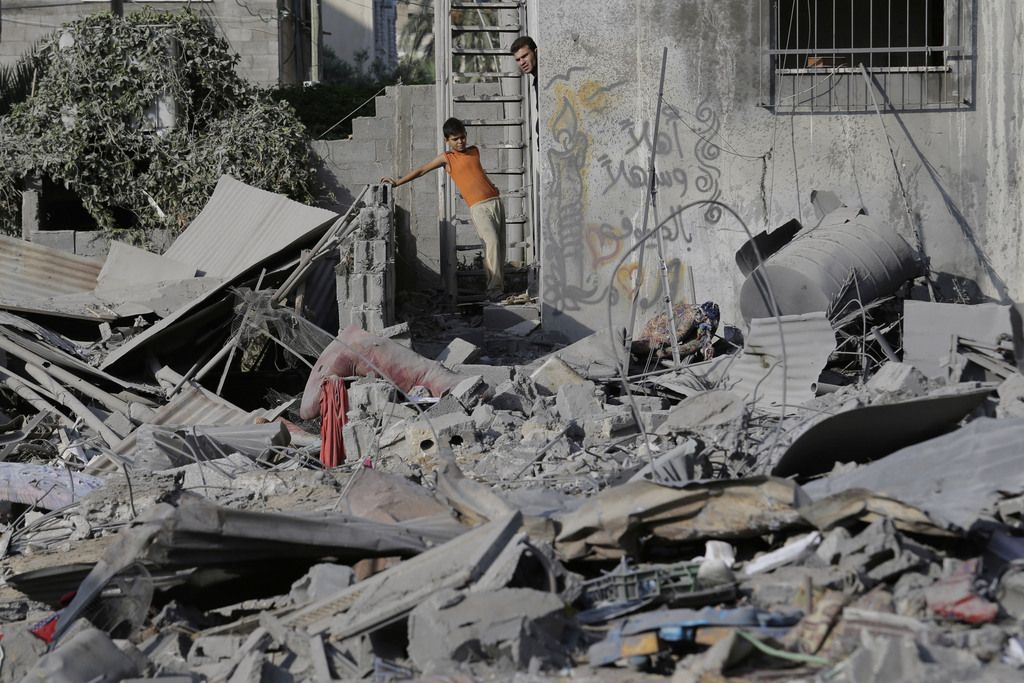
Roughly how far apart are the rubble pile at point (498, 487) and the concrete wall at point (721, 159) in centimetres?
78

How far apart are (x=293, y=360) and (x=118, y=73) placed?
22.0ft

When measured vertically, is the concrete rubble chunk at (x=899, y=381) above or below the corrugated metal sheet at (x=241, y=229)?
below

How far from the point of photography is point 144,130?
52.8 ft

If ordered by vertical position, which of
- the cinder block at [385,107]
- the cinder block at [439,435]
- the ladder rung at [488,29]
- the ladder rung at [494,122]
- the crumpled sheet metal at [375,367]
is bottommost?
the cinder block at [439,435]

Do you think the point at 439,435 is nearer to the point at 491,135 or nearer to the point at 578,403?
the point at 578,403

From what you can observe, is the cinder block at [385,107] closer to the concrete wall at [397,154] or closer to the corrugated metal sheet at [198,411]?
the concrete wall at [397,154]

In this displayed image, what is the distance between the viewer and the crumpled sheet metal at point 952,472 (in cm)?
556

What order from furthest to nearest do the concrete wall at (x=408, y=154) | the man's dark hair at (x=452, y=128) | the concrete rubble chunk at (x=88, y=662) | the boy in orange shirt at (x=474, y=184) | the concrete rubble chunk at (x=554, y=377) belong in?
the concrete wall at (x=408, y=154) < the boy in orange shirt at (x=474, y=184) < the man's dark hair at (x=452, y=128) < the concrete rubble chunk at (x=554, y=377) < the concrete rubble chunk at (x=88, y=662)

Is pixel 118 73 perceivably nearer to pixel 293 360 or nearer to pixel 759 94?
pixel 293 360

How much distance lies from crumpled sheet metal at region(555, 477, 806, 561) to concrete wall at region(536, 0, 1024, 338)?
20.8ft

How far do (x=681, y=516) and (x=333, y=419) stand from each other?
13.4 feet

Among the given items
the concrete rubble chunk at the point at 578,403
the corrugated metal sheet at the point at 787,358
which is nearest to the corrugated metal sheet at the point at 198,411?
the concrete rubble chunk at the point at 578,403

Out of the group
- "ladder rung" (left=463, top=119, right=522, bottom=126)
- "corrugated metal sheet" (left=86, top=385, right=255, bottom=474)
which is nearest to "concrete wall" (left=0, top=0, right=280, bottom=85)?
"ladder rung" (left=463, top=119, right=522, bottom=126)

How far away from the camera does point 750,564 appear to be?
208 inches
